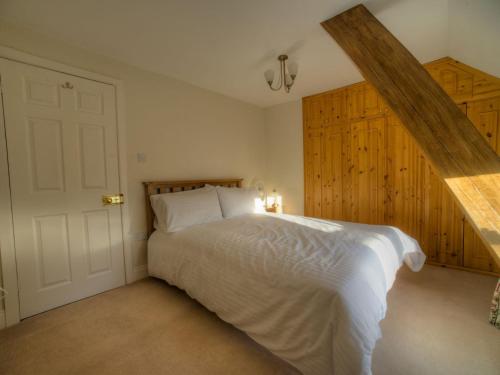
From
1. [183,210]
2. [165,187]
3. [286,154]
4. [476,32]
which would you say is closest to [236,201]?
[183,210]

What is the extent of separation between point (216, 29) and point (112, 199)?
6.26ft

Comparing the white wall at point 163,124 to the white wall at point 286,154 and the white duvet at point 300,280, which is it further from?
the white duvet at point 300,280

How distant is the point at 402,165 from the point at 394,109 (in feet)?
6.52

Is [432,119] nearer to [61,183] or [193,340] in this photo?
[193,340]

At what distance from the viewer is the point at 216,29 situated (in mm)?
1860

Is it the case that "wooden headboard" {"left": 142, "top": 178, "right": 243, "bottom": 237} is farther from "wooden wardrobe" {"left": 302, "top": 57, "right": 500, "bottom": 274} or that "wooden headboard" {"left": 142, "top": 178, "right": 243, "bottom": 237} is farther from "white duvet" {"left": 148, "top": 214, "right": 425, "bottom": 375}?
"wooden wardrobe" {"left": 302, "top": 57, "right": 500, "bottom": 274}

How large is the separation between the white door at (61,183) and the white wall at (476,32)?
319cm

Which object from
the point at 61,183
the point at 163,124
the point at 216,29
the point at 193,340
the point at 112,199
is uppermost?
the point at 216,29

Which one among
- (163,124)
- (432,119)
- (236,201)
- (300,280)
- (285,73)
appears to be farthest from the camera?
(236,201)

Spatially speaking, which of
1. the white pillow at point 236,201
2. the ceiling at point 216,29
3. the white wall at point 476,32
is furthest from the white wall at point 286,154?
the white wall at point 476,32

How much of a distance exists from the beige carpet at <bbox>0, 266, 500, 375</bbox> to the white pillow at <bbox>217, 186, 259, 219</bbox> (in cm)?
110

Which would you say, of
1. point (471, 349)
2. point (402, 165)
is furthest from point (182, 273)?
point (402, 165)

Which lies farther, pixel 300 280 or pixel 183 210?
pixel 183 210

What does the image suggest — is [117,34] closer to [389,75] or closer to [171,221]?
[171,221]
